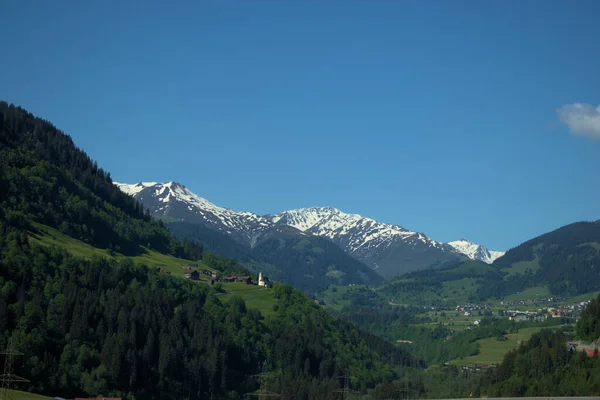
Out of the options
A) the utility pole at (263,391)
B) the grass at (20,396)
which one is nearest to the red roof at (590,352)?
the utility pole at (263,391)

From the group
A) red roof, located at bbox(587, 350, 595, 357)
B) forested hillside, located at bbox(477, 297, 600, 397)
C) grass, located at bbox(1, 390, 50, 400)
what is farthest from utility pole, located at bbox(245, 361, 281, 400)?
red roof, located at bbox(587, 350, 595, 357)

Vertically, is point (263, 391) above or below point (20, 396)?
below

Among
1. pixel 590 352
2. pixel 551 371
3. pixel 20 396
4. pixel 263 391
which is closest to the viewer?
pixel 20 396

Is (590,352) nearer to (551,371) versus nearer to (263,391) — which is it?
(551,371)

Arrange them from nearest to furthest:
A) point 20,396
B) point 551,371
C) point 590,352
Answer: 1. point 20,396
2. point 551,371
3. point 590,352

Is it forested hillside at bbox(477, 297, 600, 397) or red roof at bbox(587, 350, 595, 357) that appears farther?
red roof at bbox(587, 350, 595, 357)

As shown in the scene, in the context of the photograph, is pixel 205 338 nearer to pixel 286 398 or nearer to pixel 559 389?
pixel 286 398

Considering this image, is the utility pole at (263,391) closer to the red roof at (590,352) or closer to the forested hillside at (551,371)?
the forested hillside at (551,371)

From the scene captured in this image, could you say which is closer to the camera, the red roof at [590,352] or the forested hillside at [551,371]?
the forested hillside at [551,371]

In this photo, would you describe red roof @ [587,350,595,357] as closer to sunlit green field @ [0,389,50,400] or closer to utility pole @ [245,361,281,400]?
utility pole @ [245,361,281,400]

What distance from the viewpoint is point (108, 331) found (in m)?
175

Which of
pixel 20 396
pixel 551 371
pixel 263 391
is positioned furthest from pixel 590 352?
pixel 20 396

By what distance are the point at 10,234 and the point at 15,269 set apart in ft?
66.9

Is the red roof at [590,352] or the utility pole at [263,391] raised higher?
the red roof at [590,352]
